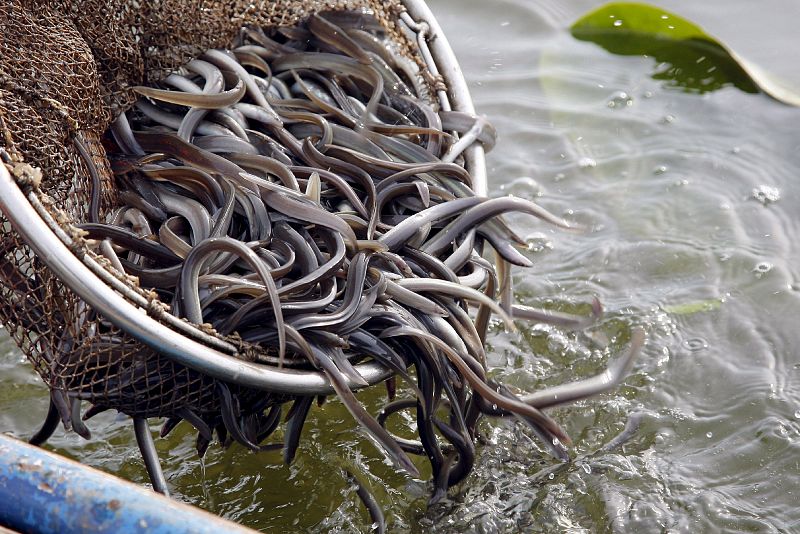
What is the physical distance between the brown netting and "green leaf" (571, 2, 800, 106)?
189cm

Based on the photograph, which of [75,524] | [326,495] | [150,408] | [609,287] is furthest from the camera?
[609,287]

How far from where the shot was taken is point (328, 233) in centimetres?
208

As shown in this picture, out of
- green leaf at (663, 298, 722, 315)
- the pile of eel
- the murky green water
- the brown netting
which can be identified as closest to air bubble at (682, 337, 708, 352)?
the murky green water

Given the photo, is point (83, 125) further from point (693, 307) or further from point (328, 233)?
point (693, 307)

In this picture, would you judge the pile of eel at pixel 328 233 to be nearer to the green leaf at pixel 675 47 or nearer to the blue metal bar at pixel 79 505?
the blue metal bar at pixel 79 505

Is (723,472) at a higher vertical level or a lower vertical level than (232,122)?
lower

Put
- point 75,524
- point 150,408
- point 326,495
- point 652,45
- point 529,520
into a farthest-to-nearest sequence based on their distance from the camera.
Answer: point 652,45 < point 326,495 < point 529,520 < point 150,408 < point 75,524

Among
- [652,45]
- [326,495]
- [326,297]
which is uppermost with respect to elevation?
[326,297]

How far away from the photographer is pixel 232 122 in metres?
2.36

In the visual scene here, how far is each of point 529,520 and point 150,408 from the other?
1016 mm

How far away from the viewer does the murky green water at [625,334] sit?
2400mm

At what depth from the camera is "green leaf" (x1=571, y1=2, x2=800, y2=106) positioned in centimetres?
400

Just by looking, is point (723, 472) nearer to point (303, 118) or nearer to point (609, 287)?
point (609, 287)

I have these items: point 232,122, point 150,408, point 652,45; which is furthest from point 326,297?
point 652,45
